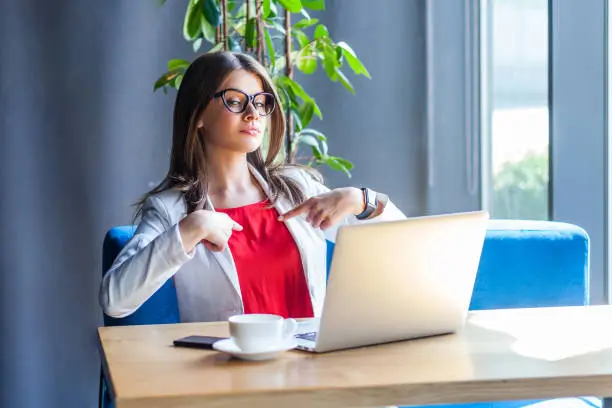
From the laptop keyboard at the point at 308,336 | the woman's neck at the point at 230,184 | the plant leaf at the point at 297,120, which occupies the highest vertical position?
the plant leaf at the point at 297,120

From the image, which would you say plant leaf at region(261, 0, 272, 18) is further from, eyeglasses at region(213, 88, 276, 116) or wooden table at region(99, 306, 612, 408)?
wooden table at region(99, 306, 612, 408)

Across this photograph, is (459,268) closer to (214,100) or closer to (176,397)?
(176,397)

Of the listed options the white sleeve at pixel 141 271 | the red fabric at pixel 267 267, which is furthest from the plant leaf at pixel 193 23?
the white sleeve at pixel 141 271

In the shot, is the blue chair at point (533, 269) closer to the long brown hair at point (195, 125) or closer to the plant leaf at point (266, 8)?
the long brown hair at point (195, 125)

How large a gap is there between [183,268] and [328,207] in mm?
409

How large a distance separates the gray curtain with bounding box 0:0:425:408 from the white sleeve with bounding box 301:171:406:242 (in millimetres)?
1152

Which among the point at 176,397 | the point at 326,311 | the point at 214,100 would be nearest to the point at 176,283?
the point at 214,100

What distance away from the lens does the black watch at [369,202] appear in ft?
6.23

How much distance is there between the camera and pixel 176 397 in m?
1.07

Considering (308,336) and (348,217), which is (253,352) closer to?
(308,336)

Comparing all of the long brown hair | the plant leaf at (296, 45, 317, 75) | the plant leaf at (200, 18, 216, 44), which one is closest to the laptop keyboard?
the long brown hair

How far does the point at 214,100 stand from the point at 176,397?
1101mm

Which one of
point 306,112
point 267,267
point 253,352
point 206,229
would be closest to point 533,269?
point 267,267

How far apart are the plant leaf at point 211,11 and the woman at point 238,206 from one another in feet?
2.26
